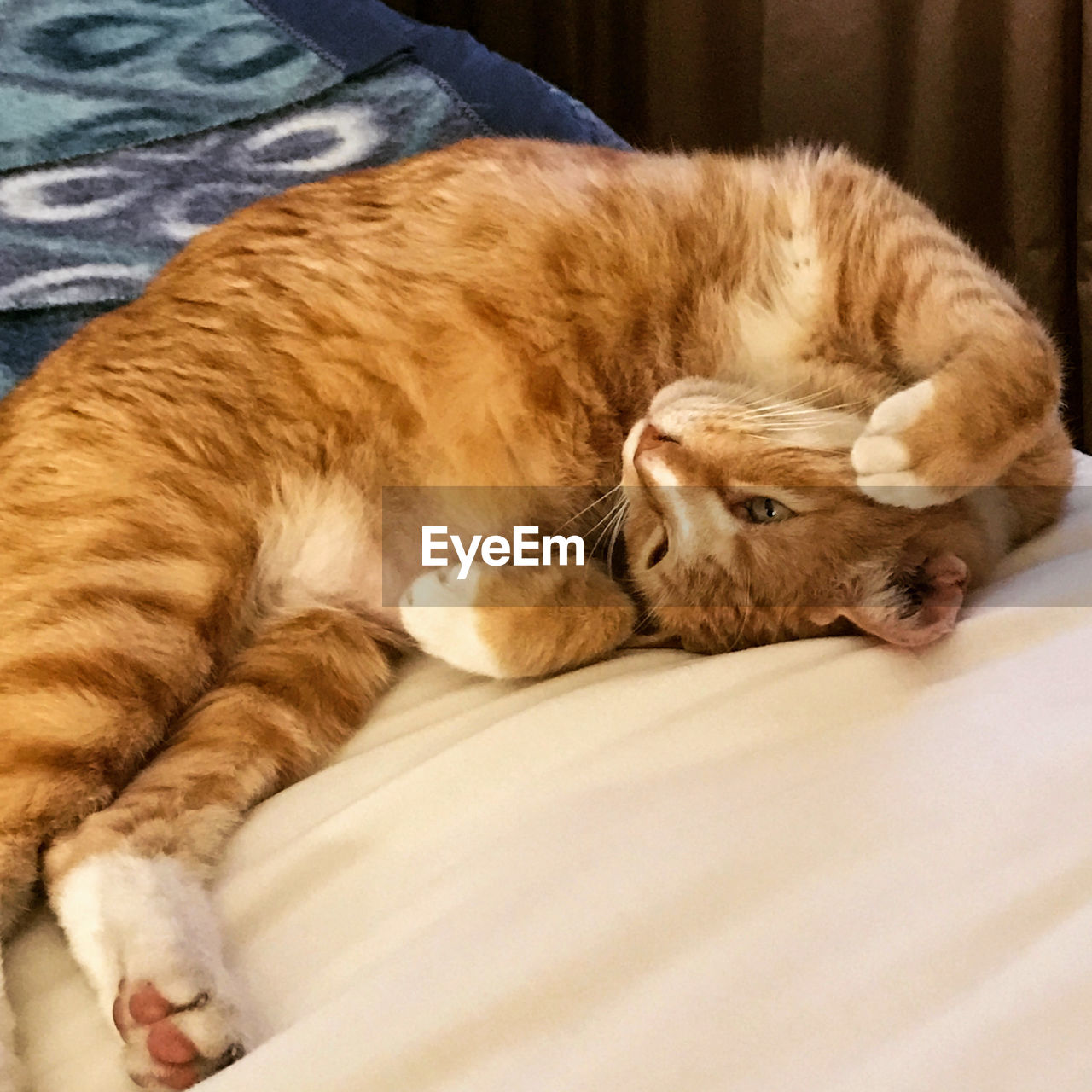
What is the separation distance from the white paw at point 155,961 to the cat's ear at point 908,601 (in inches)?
28.3

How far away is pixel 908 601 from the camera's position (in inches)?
43.6

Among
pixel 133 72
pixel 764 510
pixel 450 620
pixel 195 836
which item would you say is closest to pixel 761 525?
pixel 764 510

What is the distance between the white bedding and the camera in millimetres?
692

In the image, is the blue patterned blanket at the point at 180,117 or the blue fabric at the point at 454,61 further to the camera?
the blue fabric at the point at 454,61

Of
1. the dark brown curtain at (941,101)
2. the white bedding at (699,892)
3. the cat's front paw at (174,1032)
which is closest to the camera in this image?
the white bedding at (699,892)

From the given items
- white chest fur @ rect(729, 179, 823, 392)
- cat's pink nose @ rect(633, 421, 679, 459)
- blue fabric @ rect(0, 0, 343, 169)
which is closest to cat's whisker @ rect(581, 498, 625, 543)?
cat's pink nose @ rect(633, 421, 679, 459)

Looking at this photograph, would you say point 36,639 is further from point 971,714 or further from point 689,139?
point 689,139

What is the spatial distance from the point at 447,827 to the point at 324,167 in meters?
1.45

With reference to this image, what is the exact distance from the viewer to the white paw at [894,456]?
1121 millimetres

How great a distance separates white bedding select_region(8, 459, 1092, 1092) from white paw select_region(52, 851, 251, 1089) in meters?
0.02

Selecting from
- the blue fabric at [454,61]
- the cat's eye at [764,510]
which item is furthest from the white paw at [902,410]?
the blue fabric at [454,61]

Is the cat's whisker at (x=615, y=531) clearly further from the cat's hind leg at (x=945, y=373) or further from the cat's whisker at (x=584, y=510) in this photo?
the cat's hind leg at (x=945, y=373)

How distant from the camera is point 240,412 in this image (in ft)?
4.25

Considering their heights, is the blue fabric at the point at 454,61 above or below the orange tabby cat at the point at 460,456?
above
